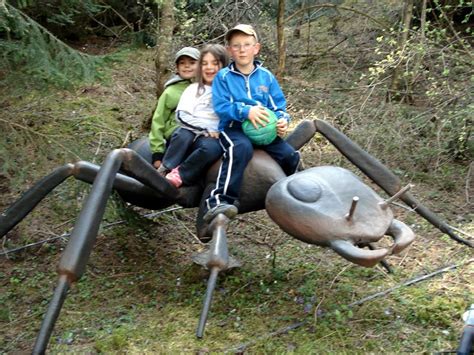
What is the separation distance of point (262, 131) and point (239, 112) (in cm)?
20

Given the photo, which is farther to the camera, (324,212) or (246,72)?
(246,72)

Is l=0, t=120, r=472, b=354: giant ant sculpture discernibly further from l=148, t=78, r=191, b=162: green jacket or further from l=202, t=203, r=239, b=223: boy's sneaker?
l=148, t=78, r=191, b=162: green jacket

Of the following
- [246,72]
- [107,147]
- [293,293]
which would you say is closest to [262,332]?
[293,293]

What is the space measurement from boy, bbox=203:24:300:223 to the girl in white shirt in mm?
130

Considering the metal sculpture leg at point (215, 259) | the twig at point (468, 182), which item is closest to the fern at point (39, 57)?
the metal sculpture leg at point (215, 259)

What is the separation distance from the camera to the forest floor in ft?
11.9

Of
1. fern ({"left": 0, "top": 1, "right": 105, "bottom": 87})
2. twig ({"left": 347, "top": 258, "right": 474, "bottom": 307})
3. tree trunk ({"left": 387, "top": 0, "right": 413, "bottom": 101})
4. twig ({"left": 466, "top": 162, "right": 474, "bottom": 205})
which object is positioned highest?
fern ({"left": 0, "top": 1, "right": 105, "bottom": 87})

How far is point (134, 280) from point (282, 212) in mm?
1885

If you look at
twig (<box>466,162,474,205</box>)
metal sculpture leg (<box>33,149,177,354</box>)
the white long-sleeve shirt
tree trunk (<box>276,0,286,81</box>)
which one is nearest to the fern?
the white long-sleeve shirt

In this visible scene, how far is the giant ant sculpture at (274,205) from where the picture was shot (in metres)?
2.97

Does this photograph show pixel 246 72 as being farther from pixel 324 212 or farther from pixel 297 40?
pixel 297 40

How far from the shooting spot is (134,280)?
4.58m

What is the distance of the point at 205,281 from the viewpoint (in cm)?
436

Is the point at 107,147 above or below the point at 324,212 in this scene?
below
